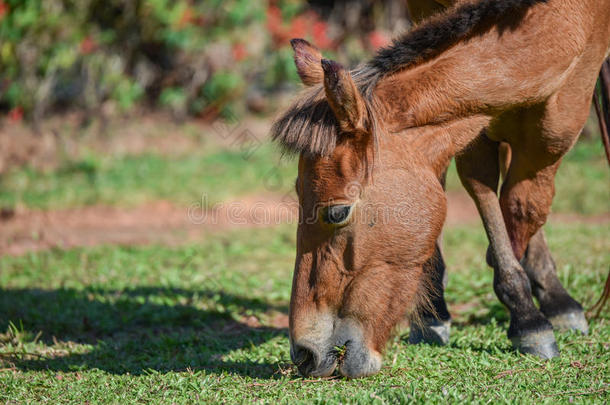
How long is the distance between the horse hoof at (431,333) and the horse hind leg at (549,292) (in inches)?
30.2

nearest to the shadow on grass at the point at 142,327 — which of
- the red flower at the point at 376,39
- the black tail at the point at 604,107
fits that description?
the black tail at the point at 604,107

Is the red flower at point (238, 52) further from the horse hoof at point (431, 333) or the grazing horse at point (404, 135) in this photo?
the horse hoof at point (431, 333)

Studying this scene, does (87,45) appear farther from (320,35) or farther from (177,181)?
(320,35)

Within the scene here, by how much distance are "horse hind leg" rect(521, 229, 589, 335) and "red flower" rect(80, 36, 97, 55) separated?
9.28 meters

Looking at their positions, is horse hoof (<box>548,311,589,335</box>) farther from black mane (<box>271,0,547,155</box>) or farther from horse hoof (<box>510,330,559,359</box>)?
black mane (<box>271,0,547,155</box>)

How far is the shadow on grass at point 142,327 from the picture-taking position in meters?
3.82

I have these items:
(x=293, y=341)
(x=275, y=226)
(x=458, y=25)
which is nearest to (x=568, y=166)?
(x=275, y=226)

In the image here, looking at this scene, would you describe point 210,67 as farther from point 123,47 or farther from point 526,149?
point 526,149

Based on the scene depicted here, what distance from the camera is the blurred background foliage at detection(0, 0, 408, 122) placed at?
10664 mm

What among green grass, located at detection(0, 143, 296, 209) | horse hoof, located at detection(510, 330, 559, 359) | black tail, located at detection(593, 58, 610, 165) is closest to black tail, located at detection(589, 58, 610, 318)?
black tail, located at detection(593, 58, 610, 165)

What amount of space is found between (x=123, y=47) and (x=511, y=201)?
9.88m

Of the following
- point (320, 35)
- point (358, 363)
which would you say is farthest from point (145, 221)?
point (320, 35)

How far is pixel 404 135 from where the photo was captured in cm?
321

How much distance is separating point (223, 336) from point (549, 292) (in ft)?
7.41
